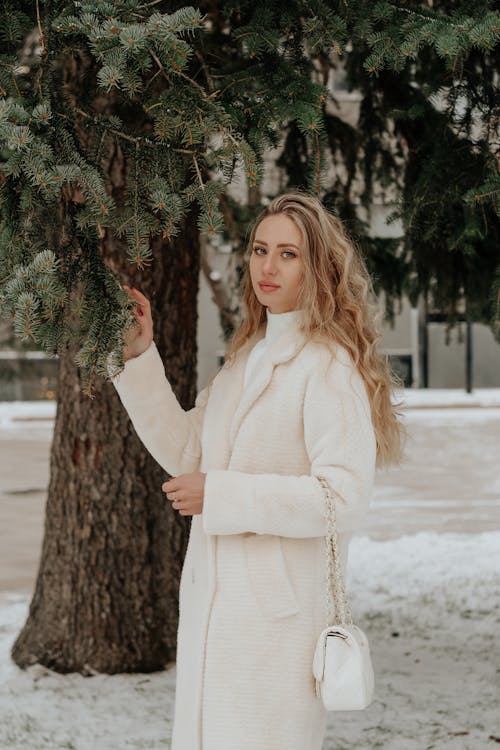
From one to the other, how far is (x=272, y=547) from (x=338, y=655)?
0.31 metres

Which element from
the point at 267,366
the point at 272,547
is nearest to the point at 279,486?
the point at 272,547

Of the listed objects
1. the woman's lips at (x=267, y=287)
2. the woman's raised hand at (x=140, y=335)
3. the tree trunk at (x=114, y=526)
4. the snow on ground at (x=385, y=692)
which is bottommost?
the snow on ground at (x=385, y=692)

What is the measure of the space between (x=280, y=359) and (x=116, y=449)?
2.33 metres

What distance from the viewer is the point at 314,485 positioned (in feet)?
8.13

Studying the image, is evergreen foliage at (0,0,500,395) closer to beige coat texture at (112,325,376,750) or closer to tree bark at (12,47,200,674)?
beige coat texture at (112,325,376,750)

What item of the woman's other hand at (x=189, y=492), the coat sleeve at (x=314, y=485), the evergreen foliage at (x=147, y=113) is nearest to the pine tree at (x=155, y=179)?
the evergreen foliage at (x=147, y=113)

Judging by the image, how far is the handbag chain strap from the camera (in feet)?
8.21

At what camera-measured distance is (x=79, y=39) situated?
9.88ft

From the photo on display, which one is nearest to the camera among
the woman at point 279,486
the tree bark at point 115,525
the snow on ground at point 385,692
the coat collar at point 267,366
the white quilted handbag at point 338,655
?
the white quilted handbag at point 338,655

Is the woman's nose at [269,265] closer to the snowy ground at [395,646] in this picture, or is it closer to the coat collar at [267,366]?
the coat collar at [267,366]

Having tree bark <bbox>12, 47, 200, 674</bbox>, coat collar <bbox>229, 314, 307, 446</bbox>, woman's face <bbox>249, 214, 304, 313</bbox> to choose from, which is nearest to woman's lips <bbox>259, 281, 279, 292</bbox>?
woman's face <bbox>249, 214, 304, 313</bbox>

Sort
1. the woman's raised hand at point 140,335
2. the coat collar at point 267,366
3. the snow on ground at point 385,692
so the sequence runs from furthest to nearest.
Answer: the snow on ground at point 385,692
the woman's raised hand at point 140,335
the coat collar at point 267,366

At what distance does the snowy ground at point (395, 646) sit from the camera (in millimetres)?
4289

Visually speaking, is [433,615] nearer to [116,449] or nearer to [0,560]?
[116,449]
